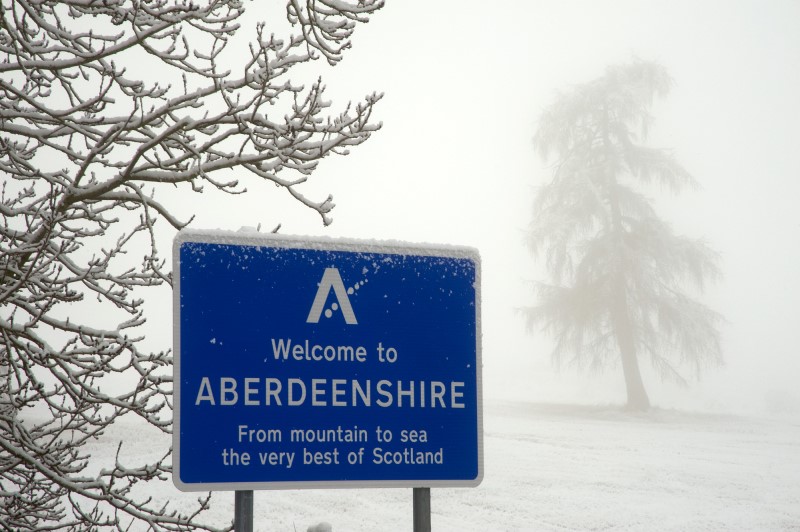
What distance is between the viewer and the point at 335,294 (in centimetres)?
209

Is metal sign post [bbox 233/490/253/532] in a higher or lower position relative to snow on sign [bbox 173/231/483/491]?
lower

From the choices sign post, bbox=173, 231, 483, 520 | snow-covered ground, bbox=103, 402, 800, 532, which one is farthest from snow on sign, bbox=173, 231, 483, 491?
snow-covered ground, bbox=103, 402, 800, 532

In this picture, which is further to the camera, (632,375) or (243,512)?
(632,375)

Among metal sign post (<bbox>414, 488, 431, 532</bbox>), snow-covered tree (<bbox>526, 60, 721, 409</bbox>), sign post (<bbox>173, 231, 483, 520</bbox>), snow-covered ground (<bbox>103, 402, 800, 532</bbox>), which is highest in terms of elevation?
snow-covered tree (<bbox>526, 60, 721, 409</bbox>)

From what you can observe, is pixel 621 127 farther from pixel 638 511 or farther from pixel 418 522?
pixel 418 522

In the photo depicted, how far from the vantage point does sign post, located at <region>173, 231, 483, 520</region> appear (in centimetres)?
201

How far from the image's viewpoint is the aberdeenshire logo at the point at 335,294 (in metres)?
2.08

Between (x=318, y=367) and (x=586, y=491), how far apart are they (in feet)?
45.8

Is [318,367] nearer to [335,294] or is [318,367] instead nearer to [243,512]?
[335,294]

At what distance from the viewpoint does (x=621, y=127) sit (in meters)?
34.6

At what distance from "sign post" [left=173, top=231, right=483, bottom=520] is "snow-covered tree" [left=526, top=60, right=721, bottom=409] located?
3051 centimetres

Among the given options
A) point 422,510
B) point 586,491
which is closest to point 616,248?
point 586,491

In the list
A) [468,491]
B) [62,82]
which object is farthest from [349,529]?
[62,82]

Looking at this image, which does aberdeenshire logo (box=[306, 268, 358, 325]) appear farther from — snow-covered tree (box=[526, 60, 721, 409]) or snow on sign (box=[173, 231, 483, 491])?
snow-covered tree (box=[526, 60, 721, 409])
